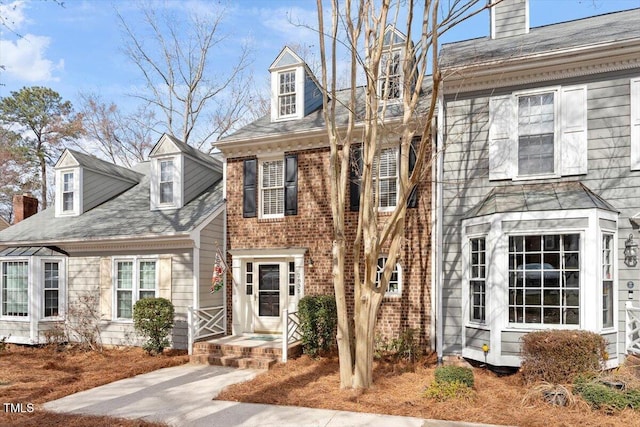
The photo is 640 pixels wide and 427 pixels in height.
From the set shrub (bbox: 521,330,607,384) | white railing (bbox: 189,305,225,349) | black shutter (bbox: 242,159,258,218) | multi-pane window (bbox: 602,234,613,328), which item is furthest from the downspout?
white railing (bbox: 189,305,225,349)

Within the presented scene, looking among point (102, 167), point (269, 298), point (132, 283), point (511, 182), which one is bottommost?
point (269, 298)

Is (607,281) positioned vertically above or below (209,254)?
below

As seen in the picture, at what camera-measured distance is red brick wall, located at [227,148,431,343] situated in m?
9.59

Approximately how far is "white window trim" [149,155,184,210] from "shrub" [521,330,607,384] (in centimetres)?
941

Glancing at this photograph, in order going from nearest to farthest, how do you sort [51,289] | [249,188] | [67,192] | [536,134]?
[536,134], [249,188], [51,289], [67,192]

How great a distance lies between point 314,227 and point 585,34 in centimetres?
712

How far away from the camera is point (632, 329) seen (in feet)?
25.1

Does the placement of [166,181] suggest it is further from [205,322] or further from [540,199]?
[540,199]

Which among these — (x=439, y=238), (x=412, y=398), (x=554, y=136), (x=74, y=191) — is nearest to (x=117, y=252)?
(x=74, y=191)

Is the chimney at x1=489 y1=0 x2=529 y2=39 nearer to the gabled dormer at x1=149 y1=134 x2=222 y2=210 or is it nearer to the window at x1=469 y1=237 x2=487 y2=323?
the window at x1=469 y1=237 x2=487 y2=323

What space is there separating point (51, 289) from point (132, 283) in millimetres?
2631

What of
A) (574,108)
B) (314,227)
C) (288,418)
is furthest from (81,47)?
(574,108)

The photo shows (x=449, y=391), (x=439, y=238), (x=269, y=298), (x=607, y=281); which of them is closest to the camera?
(x=449, y=391)

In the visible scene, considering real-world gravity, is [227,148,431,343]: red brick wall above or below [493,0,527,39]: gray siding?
below
